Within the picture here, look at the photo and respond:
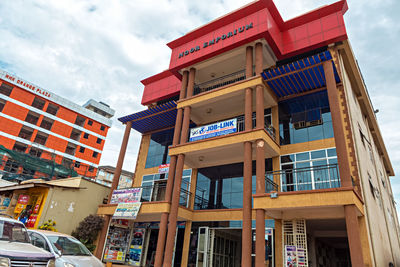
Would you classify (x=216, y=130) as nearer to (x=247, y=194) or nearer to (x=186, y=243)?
(x=247, y=194)

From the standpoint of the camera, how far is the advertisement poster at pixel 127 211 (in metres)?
16.0

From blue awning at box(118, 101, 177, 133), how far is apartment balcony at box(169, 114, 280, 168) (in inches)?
164

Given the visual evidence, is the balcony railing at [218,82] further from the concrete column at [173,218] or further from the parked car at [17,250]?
the parked car at [17,250]

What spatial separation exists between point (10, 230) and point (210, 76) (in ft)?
49.6

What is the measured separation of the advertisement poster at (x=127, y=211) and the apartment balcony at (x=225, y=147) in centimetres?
397

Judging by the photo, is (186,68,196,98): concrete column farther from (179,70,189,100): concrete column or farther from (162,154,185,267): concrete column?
(162,154,185,267): concrete column

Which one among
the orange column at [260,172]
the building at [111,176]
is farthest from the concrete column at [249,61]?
the building at [111,176]

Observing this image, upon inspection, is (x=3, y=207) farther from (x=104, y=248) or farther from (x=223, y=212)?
(x=223, y=212)

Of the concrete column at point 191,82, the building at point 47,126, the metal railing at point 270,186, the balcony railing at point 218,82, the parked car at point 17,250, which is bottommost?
the parked car at point 17,250

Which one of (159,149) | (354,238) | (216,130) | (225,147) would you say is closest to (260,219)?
(354,238)

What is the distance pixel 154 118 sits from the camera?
20.9m

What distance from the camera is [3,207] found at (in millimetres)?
19984

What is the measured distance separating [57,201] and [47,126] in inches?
1264

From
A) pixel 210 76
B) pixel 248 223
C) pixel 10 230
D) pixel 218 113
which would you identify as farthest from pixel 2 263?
pixel 210 76
